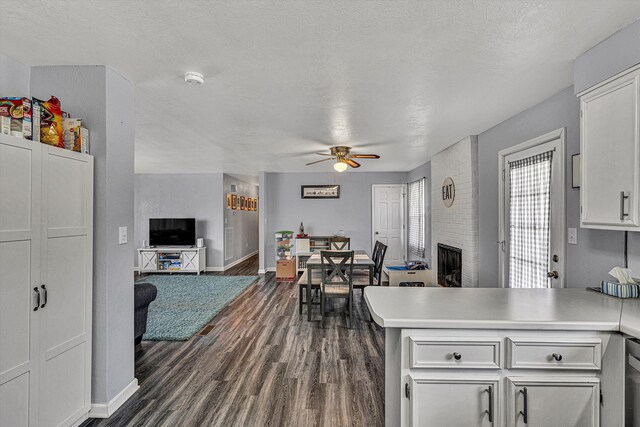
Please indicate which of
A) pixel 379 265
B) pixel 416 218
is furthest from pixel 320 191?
pixel 379 265

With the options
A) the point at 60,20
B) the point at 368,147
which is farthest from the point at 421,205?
the point at 60,20

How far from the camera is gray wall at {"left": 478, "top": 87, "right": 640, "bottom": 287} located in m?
2.18

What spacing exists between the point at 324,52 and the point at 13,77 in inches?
81.7

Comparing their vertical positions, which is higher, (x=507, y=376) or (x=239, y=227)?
(x=239, y=227)

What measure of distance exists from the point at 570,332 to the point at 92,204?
287cm

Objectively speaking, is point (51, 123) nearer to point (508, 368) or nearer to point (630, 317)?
point (508, 368)

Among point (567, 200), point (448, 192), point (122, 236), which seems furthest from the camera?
point (448, 192)

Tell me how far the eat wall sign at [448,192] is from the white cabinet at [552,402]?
11.4 feet

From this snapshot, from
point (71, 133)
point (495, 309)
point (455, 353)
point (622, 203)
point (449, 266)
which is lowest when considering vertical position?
point (449, 266)

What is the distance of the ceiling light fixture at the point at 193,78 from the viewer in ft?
7.40

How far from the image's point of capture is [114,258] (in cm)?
229

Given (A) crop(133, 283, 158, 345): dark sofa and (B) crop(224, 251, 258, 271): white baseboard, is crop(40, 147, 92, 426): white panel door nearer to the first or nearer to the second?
(A) crop(133, 283, 158, 345): dark sofa

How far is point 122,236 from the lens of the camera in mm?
2381

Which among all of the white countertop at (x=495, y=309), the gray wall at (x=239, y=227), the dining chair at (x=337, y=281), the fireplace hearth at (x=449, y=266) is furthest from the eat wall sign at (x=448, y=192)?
the gray wall at (x=239, y=227)
